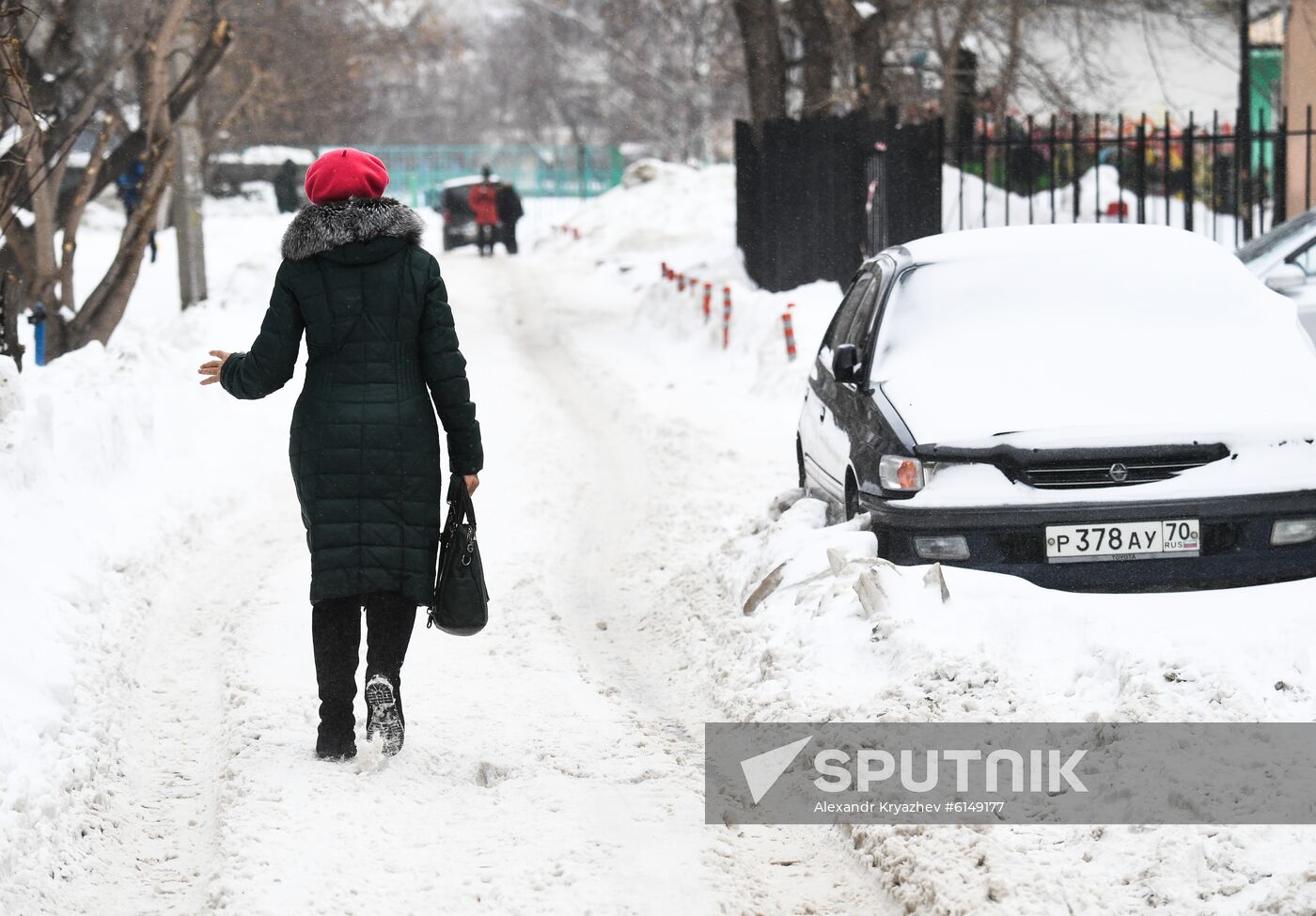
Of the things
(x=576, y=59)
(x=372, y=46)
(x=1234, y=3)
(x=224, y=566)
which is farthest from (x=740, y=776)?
(x=576, y=59)

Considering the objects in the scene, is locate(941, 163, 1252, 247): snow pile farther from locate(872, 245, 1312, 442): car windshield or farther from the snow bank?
locate(872, 245, 1312, 442): car windshield

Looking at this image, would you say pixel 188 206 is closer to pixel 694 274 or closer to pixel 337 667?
pixel 694 274

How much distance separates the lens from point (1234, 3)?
32875 mm

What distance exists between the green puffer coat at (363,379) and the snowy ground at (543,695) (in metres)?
0.70

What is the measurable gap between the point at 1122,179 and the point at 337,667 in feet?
67.9

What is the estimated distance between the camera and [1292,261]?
39.9 ft

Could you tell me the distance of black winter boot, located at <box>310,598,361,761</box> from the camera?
202 inches

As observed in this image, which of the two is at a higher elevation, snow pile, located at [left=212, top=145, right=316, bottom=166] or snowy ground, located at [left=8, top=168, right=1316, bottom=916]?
snow pile, located at [left=212, top=145, right=316, bottom=166]

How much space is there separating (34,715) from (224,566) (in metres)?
3.40

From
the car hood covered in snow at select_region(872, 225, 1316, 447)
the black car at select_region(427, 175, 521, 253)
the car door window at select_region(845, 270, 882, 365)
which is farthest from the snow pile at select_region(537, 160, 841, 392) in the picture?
the car hood covered in snow at select_region(872, 225, 1316, 447)

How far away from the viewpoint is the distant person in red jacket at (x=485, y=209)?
34500mm

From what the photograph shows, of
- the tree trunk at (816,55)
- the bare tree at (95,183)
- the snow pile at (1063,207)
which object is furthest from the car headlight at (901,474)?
the tree trunk at (816,55)

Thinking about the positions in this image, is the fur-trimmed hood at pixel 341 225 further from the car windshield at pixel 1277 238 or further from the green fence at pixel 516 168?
the green fence at pixel 516 168

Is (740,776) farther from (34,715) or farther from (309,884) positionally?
(34,715)
